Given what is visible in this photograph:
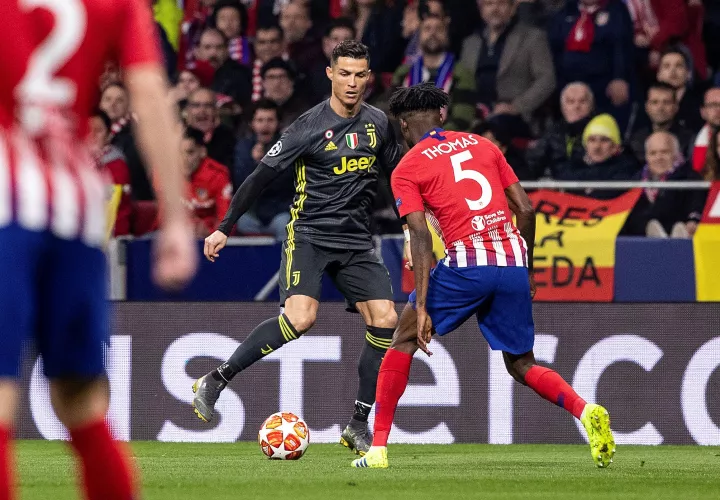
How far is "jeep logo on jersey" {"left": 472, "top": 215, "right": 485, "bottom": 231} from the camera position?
775 cm

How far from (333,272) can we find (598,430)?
7.55 ft

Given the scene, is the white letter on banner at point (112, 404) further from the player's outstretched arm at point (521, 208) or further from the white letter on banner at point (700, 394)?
the white letter on banner at point (700, 394)

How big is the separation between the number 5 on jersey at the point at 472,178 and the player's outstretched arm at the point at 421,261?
0.33 m

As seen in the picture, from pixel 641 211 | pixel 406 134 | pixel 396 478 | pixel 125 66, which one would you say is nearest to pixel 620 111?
pixel 641 211

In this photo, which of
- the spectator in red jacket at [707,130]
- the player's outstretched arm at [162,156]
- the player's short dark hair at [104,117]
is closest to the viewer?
the player's outstretched arm at [162,156]

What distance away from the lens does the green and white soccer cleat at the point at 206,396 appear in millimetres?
8836

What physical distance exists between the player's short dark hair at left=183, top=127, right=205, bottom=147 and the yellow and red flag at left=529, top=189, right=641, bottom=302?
11.2 feet

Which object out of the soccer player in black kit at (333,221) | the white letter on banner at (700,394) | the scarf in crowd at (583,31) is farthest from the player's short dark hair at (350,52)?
the scarf in crowd at (583,31)

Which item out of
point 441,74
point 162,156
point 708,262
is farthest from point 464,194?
point 441,74

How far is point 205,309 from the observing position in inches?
410

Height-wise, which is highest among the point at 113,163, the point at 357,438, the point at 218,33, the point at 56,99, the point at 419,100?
the point at 218,33

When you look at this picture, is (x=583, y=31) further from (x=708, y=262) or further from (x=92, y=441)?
(x=92, y=441)

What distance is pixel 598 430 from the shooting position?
7.38 m

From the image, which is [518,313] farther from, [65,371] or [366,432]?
[65,371]
